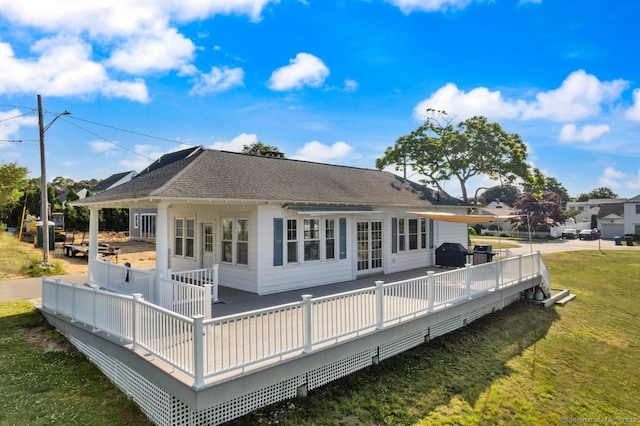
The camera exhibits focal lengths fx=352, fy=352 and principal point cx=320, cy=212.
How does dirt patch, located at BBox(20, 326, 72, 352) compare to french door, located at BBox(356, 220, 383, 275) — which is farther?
french door, located at BBox(356, 220, 383, 275)

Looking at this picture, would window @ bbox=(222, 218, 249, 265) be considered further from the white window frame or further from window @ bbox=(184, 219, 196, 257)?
window @ bbox=(184, 219, 196, 257)

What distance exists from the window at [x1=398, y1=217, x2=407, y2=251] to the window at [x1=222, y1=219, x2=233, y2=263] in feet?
22.4

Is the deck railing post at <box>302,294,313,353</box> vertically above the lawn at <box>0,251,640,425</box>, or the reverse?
the deck railing post at <box>302,294,313,353</box>

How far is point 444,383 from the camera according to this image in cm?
710

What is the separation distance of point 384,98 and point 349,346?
1775 centimetres

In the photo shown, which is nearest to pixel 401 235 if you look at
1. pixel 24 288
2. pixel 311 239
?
pixel 311 239

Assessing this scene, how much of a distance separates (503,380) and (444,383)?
157 centimetres

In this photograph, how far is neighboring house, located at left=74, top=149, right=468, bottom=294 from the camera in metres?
9.39

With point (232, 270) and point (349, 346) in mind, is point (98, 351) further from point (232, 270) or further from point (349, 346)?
point (349, 346)

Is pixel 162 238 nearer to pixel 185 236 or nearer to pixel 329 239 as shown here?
pixel 185 236

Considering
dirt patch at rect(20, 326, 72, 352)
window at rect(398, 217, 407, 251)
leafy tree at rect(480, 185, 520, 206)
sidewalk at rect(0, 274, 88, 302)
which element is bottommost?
dirt patch at rect(20, 326, 72, 352)

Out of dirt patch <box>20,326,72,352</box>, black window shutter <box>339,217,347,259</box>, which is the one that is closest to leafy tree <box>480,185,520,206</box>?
black window shutter <box>339,217,347,259</box>

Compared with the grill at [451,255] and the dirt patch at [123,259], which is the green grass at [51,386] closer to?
the dirt patch at [123,259]

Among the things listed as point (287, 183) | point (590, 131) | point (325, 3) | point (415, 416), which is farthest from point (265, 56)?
point (590, 131)
